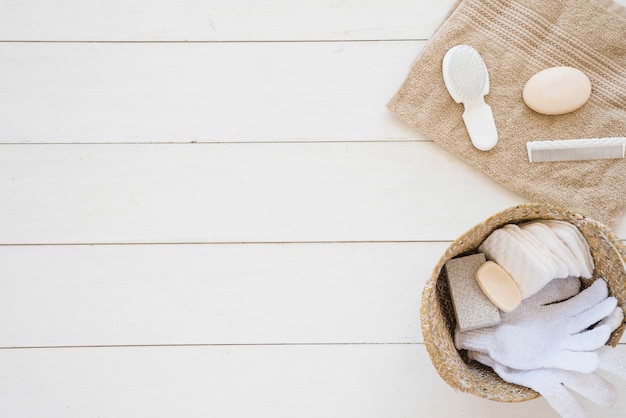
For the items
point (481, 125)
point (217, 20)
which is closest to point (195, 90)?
point (217, 20)

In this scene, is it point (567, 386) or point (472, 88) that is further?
point (472, 88)

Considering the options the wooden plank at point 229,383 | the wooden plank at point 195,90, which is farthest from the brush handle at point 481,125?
the wooden plank at point 229,383

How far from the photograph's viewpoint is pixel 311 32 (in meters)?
0.79

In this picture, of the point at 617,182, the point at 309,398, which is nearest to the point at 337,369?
the point at 309,398

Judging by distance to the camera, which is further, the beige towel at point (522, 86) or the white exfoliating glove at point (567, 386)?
the beige towel at point (522, 86)

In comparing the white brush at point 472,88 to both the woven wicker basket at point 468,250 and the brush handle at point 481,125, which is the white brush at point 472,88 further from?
the woven wicker basket at point 468,250

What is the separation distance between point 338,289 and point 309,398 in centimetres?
15

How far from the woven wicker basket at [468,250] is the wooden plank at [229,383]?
112mm

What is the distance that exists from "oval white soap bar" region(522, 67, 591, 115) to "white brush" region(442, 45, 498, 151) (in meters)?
0.06

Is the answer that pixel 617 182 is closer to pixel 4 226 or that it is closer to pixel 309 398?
pixel 309 398

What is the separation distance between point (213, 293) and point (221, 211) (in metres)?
0.11

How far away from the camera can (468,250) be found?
0.70 m

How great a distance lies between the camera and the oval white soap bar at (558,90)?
73cm

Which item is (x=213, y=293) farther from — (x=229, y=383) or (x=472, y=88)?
(x=472, y=88)
